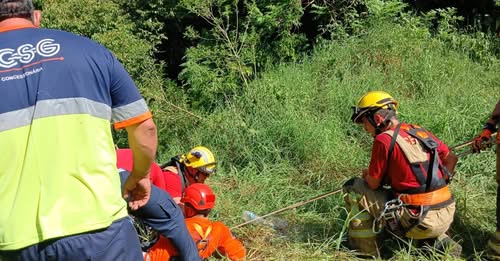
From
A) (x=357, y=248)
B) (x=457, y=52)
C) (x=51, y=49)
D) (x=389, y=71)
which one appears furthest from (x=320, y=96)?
(x=51, y=49)

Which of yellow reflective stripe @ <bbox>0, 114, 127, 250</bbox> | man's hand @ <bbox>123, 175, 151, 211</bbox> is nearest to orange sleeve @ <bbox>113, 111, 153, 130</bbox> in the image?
yellow reflective stripe @ <bbox>0, 114, 127, 250</bbox>

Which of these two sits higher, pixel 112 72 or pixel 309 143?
pixel 112 72

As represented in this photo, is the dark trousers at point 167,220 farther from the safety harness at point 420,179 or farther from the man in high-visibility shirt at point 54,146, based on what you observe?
the safety harness at point 420,179

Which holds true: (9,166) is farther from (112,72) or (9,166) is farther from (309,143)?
(309,143)

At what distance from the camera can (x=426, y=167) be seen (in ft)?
13.1

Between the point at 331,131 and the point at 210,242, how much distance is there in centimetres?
249

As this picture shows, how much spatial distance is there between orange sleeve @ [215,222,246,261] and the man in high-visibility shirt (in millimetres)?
2011

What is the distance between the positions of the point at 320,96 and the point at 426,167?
301 centimetres

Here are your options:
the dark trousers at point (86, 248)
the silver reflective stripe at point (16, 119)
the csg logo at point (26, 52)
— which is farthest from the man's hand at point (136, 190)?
the csg logo at point (26, 52)

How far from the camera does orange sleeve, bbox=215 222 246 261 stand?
4207 millimetres

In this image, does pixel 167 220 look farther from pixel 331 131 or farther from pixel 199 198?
pixel 331 131

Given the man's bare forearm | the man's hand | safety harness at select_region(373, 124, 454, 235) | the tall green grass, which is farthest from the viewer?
the tall green grass

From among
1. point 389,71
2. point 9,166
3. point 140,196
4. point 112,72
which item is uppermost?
point 112,72

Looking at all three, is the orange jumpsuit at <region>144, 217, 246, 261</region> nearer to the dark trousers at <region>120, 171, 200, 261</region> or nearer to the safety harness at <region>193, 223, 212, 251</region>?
the safety harness at <region>193, 223, 212, 251</region>
